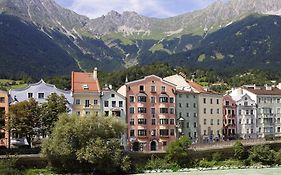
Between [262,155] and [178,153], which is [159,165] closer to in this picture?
[178,153]

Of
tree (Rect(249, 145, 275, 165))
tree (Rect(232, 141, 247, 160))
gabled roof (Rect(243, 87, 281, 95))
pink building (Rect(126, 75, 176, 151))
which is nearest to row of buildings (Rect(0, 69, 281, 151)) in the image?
pink building (Rect(126, 75, 176, 151))

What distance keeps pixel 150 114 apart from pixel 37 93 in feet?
73.4

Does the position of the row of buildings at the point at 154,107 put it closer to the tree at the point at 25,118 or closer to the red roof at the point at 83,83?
the red roof at the point at 83,83

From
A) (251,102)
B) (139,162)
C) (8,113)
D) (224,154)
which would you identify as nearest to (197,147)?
(224,154)

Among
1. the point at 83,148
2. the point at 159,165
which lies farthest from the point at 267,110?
the point at 83,148

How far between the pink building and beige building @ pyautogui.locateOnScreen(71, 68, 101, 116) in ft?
21.8

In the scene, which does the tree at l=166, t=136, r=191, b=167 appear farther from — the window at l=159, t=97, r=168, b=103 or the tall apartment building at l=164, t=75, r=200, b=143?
the tall apartment building at l=164, t=75, r=200, b=143

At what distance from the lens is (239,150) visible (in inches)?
3174

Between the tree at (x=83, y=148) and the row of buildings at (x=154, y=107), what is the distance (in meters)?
15.0

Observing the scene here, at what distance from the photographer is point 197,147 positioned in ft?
268

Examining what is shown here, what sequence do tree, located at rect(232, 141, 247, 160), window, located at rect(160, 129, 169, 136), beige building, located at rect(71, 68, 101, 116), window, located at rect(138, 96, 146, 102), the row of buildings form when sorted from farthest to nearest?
window, located at rect(160, 129, 169, 136)
window, located at rect(138, 96, 146, 102)
beige building, located at rect(71, 68, 101, 116)
the row of buildings
tree, located at rect(232, 141, 247, 160)

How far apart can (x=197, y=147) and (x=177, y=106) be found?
1931 cm

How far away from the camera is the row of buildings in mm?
88812

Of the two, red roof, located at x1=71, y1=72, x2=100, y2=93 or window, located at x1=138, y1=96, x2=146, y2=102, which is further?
window, located at x1=138, y1=96, x2=146, y2=102
